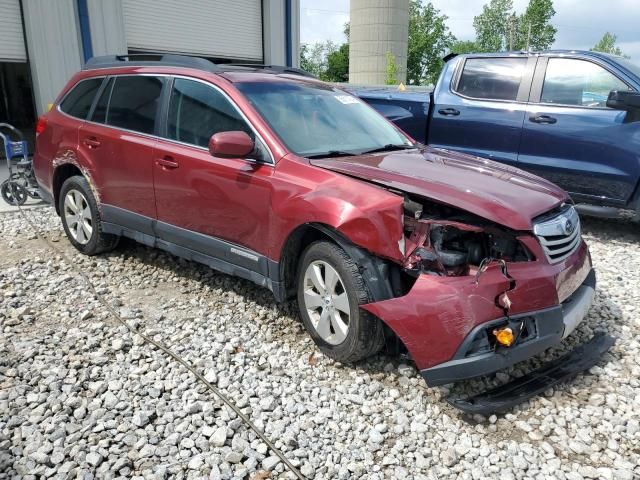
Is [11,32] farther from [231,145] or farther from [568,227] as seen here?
[568,227]

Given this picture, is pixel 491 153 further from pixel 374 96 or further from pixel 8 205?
pixel 8 205

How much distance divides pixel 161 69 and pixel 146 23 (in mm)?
8511

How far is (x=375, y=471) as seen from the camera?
8.42 ft

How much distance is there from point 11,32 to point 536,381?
10.9 m

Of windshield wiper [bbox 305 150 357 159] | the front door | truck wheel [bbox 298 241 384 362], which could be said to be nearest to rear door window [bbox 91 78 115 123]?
the front door

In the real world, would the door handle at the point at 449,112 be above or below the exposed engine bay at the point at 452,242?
above

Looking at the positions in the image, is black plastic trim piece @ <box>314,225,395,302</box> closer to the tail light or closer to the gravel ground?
the gravel ground

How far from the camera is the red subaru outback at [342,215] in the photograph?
9.30 ft

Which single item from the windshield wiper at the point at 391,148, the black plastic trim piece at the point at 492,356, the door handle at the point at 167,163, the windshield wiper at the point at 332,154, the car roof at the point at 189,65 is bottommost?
the black plastic trim piece at the point at 492,356

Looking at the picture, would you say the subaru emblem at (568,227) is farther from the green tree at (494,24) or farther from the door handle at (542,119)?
the green tree at (494,24)

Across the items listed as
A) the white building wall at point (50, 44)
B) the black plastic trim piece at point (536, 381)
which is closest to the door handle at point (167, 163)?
the black plastic trim piece at point (536, 381)

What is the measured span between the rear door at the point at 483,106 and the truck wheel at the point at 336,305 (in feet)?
12.3

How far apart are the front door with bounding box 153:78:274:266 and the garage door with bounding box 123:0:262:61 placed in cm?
868

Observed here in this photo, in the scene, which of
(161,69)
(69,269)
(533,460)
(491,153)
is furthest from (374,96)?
(533,460)
